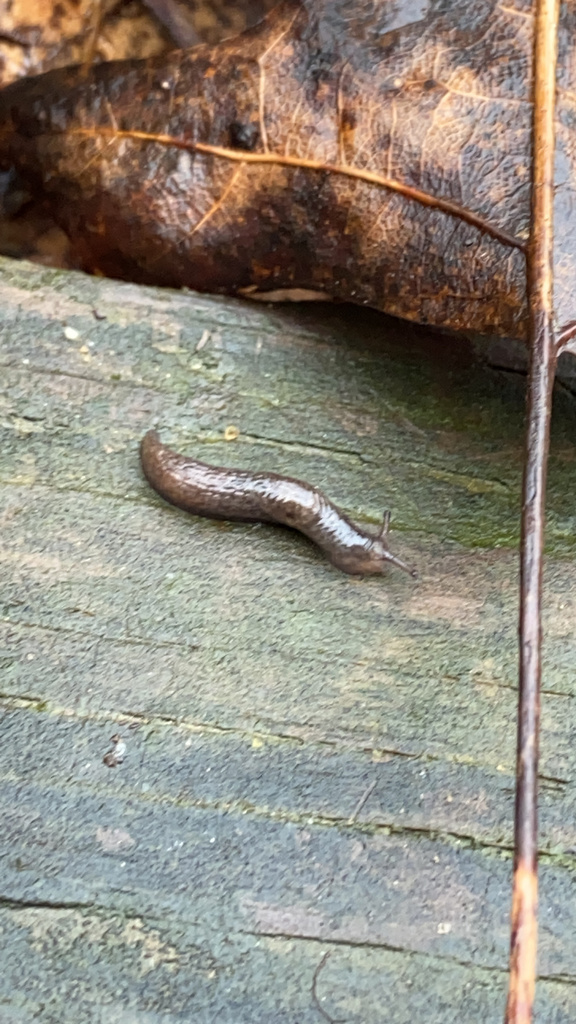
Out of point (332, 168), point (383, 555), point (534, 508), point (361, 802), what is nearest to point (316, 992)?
point (361, 802)

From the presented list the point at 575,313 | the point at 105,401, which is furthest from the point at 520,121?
the point at 105,401

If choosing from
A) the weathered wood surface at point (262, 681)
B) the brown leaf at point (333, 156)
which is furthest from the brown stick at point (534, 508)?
the weathered wood surface at point (262, 681)

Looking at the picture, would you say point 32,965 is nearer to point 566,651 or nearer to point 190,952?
point 190,952

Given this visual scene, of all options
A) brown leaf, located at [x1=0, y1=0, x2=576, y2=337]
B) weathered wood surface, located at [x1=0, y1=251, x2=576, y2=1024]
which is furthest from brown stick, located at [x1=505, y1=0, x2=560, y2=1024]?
weathered wood surface, located at [x1=0, y1=251, x2=576, y2=1024]

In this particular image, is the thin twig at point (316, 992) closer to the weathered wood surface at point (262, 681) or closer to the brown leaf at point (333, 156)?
the weathered wood surface at point (262, 681)

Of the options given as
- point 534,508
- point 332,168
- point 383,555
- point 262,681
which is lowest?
point 262,681

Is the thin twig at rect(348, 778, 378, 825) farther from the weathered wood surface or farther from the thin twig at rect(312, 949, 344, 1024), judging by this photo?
the thin twig at rect(312, 949, 344, 1024)

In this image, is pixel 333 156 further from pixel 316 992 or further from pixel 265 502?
pixel 316 992
